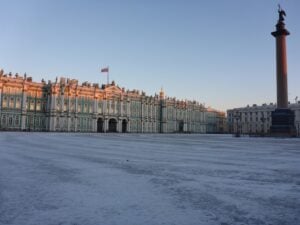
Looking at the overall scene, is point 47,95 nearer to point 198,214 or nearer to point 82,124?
point 82,124

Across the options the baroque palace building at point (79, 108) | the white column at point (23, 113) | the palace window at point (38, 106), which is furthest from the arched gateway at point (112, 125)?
the white column at point (23, 113)

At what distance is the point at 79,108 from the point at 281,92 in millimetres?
53068

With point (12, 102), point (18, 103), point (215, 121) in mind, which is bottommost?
point (215, 121)

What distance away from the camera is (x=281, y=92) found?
4869 cm

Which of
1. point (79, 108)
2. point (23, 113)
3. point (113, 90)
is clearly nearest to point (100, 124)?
point (79, 108)

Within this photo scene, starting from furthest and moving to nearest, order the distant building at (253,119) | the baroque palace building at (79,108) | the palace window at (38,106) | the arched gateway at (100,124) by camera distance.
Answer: the distant building at (253,119) → the arched gateway at (100,124) → the palace window at (38,106) → the baroque palace building at (79,108)

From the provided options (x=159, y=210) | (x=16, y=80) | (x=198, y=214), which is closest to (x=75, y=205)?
(x=159, y=210)

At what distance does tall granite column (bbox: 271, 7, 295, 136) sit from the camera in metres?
48.6

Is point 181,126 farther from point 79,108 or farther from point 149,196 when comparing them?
point 149,196

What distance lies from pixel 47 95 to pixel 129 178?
75.8 m

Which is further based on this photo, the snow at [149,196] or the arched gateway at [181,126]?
the arched gateway at [181,126]

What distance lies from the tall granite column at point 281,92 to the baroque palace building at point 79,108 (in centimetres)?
5048

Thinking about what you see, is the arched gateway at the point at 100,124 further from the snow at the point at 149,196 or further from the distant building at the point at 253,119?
the snow at the point at 149,196

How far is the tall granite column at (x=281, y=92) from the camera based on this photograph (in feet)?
159
